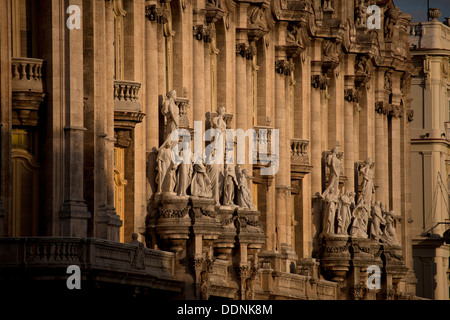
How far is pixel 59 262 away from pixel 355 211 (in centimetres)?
3901

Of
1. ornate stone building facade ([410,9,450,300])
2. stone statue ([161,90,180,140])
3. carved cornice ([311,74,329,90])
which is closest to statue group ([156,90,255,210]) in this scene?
stone statue ([161,90,180,140])

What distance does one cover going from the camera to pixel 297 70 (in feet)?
313

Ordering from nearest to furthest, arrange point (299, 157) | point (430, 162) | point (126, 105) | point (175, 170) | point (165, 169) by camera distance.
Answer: point (126, 105)
point (165, 169)
point (175, 170)
point (299, 157)
point (430, 162)

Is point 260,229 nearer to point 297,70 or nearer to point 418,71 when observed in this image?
point 297,70

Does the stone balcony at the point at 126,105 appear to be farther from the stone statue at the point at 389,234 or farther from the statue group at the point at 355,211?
the stone statue at the point at 389,234

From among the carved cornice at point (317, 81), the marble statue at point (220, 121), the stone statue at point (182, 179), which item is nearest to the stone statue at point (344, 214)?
the carved cornice at point (317, 81)

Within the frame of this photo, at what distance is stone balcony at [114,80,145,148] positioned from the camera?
2714 inches

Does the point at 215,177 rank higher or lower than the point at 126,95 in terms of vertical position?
lower

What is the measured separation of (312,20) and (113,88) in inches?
1091

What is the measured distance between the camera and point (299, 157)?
306 feet

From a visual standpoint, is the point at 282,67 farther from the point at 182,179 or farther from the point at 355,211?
the point at 182,179

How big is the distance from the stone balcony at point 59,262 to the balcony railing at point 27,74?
565 cm

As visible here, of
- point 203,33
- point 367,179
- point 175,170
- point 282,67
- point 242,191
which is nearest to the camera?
point 175,170

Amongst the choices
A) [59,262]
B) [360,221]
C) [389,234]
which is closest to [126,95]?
[59,262]
